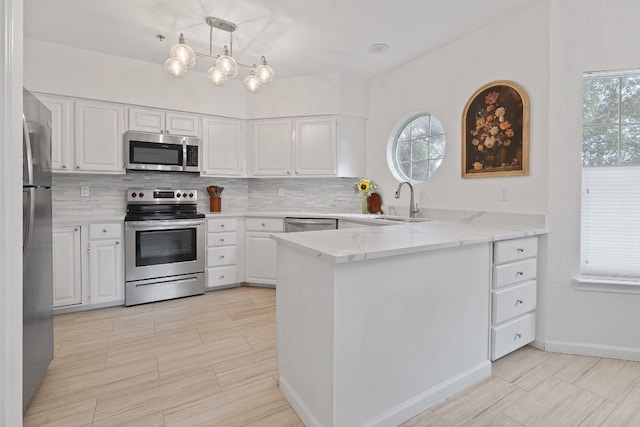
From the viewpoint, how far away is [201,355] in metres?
2.39

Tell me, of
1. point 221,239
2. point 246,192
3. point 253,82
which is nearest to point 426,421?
point 253,82

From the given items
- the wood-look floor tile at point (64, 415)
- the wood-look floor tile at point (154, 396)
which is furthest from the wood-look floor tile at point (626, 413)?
the wood-look floor tile at point (64, 415)

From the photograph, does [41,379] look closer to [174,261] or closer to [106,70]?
[174,261]

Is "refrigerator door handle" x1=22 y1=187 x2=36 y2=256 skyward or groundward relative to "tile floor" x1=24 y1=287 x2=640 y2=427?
skyward

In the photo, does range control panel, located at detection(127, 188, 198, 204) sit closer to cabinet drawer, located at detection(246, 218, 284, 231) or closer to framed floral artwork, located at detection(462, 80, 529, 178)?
cabinet drawer, located at detection(246, 218, 284, 231)

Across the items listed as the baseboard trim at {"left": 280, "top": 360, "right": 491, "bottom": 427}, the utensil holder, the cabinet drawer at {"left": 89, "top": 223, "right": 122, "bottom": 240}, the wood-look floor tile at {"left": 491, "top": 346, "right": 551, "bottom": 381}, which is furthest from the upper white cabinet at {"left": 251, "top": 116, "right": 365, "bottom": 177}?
the baseboard trim at {"left": 280, "top": 360, "right": 491, "bottom": 427}

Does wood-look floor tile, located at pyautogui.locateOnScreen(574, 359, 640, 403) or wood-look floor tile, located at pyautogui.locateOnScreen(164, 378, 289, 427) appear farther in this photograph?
wood-look floor tile, located at pyautogui.locateOnScreen(574, 359, 640, 403)

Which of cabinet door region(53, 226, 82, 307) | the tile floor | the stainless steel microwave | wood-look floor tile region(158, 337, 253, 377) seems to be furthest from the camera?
the stainless steel microwave

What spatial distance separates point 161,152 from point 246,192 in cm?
130

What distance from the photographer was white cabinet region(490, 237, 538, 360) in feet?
7.03

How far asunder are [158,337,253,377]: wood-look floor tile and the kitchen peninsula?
0.62m

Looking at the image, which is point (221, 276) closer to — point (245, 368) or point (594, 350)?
point (245, 368)

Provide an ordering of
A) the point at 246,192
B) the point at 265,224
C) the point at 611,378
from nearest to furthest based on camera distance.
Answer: the point at 611,378 → the point at 265,224 → the point at 246,192

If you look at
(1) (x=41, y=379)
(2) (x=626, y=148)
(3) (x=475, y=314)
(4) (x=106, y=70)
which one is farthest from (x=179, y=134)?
(2) (x=626, y=148)
